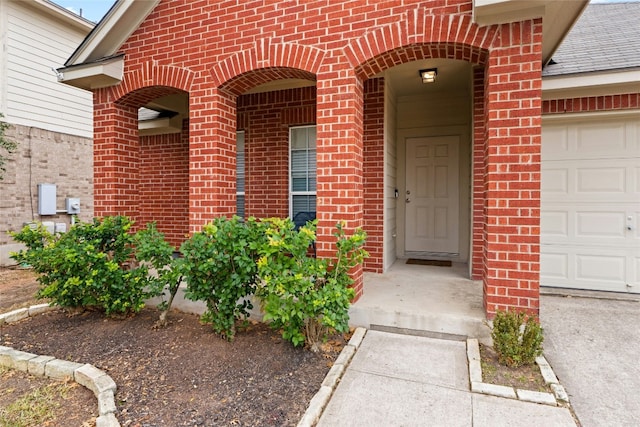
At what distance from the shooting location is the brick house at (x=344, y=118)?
125 inches

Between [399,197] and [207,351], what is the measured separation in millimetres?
4323

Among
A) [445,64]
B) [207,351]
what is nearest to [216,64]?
[445,64]

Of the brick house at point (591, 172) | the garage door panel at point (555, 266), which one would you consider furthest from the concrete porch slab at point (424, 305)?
the brick house at point (591, 172)

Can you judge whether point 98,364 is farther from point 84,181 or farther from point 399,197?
point 84,181

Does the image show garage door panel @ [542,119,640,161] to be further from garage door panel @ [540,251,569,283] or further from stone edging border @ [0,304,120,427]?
stone edging border @ [0,304,120,427]

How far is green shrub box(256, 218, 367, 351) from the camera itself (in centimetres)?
297

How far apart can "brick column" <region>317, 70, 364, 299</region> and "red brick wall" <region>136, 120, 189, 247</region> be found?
425 cm

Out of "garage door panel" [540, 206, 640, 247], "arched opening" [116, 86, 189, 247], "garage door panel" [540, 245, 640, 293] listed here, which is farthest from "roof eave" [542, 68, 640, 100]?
"arched opening" [116, 86, 189, 247]

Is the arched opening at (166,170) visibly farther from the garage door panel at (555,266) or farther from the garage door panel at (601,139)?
the garage door panel at (601,139)

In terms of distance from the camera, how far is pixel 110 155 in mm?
4988

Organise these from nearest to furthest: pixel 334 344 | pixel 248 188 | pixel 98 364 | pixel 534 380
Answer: pixel 534 380
pixel 98 364
pixel 334 344
pixel 248 188

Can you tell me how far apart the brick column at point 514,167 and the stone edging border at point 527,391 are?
1.87 ft

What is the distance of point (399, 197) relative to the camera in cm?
643

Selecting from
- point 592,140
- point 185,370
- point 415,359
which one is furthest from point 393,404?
point 592,140
